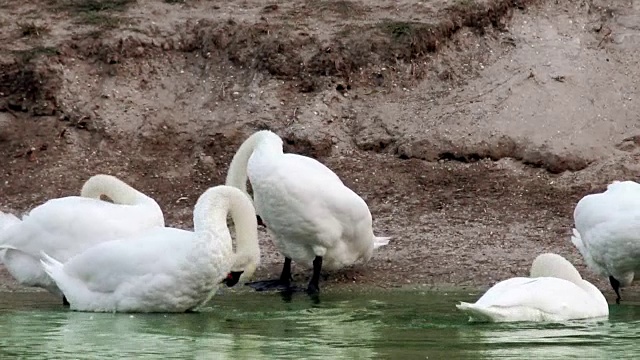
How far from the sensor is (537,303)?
31.1 feet

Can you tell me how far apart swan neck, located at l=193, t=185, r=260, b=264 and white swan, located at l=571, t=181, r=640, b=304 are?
241 centimetres

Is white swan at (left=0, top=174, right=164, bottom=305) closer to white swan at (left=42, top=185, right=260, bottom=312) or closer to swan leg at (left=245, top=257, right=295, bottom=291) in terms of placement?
white swan at (left=42, top=185, right=260, bottom=312)

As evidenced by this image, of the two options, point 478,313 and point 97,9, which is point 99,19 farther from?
point 478,313

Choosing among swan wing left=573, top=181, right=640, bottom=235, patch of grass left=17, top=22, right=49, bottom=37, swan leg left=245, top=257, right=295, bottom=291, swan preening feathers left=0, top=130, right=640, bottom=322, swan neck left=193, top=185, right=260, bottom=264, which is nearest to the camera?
swan preening feathers left=0, top=130, right=640, bottom=322

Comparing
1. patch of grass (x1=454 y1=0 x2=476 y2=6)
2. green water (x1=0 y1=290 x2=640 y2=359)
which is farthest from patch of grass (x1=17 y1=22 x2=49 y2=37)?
green water (x1=0 y1=290 x2=640 y2=359)

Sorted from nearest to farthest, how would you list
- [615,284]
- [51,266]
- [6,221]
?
[51,266] → [615,284] → [6,221]

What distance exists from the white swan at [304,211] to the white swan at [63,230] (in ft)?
3.14

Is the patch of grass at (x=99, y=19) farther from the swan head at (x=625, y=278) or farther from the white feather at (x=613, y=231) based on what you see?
the swan head at (x=625, y=278)

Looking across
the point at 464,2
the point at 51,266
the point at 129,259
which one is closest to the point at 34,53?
the point at 464,2

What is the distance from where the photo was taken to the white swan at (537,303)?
934 cm

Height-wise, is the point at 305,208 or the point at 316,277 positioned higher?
the point at 305,208

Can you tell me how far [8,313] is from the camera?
33.9ft

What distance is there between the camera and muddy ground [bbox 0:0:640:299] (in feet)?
48.7

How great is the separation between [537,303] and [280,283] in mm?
3184
